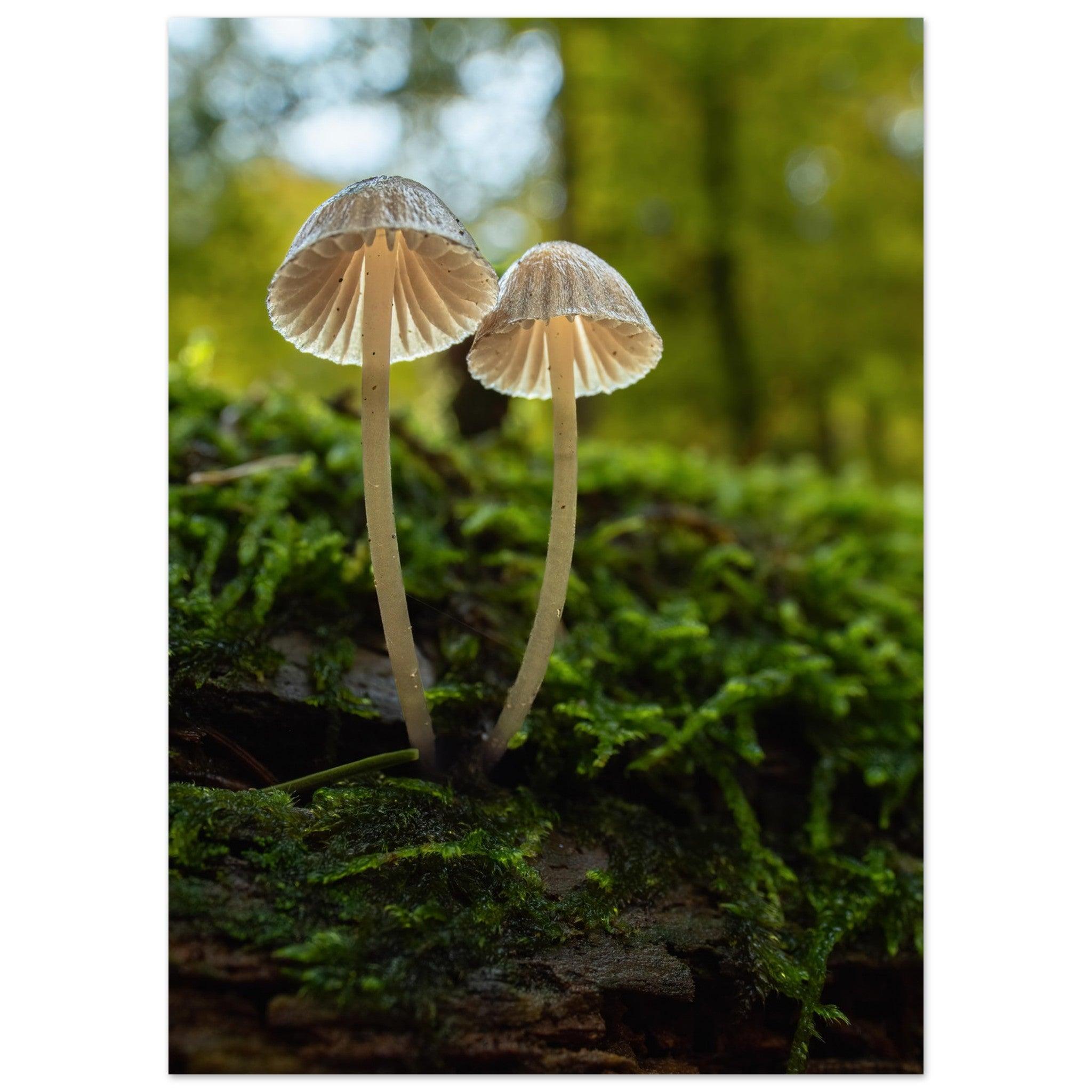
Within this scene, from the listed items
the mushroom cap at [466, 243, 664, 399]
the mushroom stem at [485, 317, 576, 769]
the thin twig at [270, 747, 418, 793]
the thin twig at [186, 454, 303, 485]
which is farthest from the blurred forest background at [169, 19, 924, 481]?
the thin twig at [270, 747, 418, 793]

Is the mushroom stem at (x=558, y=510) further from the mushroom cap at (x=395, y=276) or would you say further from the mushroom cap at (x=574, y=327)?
the mushroom cap at (x=395, y=276)

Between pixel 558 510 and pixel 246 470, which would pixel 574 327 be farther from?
pixel 246 470

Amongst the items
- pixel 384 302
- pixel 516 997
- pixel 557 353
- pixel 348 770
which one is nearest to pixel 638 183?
pixel 557 353

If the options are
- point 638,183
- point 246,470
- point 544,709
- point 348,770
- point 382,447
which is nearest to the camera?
point 382,447

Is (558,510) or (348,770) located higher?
(558,510)

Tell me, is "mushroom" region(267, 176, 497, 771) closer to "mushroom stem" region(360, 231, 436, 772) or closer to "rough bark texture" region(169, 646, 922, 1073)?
"mushroom stem" region(360, 231, 436, 772)
